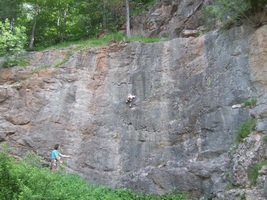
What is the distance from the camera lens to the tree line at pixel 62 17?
21.0 m

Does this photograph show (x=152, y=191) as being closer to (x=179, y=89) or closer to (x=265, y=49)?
(x=179, y=89)

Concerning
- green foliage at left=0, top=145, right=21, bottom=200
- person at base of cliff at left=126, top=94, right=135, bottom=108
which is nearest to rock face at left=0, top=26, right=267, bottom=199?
person at base of cliff at left=126, top=94, right=135, bottom=108

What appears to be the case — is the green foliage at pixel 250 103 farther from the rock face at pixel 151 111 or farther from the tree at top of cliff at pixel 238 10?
the tree at top of cliff at pixel 238 10

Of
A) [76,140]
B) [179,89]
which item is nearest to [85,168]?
[76,140]

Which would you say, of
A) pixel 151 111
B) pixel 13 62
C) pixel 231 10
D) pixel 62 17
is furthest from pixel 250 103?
pixel 62 17

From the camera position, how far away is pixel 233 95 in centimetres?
1045

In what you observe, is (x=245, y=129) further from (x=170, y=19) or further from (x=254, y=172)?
(x=170, y=19)

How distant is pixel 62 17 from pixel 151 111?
13.7 meters

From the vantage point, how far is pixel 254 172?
26.9ft

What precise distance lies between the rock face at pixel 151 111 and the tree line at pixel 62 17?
19.1 ft

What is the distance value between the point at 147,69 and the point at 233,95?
4542 mm

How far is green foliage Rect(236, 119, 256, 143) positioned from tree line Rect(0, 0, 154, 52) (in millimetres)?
12830

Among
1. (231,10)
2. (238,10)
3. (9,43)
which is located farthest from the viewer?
A: (9,43)

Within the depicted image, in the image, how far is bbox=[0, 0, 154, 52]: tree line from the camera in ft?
68.8
